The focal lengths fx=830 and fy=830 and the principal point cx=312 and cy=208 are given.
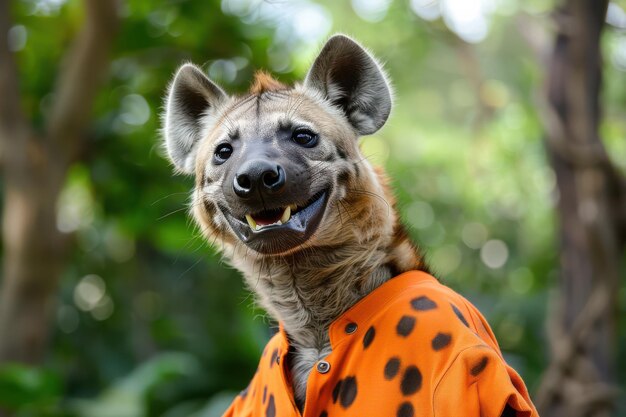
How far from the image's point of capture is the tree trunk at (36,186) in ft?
19.8

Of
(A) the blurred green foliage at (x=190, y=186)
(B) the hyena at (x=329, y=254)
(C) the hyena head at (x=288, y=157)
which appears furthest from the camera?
(A) the blurred green foliage at (x=190, y=186)

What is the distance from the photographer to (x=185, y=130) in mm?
2830

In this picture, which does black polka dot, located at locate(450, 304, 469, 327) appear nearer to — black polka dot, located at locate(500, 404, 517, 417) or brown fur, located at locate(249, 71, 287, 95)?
black polka dot, located at locate(500, 404, 517, 417)

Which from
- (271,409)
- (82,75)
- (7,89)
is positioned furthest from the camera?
(82,75)

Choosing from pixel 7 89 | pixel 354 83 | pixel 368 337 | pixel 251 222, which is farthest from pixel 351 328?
pixel 7 89

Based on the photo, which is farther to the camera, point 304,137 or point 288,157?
point 304,137

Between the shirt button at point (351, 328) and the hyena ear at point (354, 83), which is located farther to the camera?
the hyena ear at point (354, 83)

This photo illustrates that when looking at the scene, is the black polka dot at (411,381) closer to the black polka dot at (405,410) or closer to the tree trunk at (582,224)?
the black polka dot at (405,410)

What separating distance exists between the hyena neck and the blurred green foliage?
44 cm

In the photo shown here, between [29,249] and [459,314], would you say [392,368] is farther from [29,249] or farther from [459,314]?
[29,249]

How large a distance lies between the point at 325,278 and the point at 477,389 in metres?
0.60

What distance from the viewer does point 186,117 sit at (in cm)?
284

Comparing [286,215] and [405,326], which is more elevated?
[286,215]

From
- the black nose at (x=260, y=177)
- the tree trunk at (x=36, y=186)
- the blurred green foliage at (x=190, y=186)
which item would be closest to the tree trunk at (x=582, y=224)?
the blurred green foliage at (x=190, y=186)
